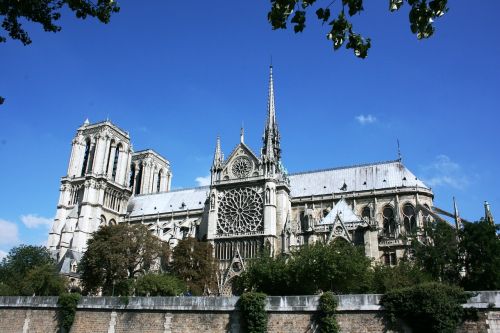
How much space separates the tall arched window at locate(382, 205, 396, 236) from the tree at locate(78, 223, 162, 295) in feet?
79.2

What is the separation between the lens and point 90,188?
64000 mm

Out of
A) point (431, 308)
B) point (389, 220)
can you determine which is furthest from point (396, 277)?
→ point (389, 220)

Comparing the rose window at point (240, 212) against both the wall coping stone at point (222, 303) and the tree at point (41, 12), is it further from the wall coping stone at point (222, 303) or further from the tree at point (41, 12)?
the tree at point (41, 12)

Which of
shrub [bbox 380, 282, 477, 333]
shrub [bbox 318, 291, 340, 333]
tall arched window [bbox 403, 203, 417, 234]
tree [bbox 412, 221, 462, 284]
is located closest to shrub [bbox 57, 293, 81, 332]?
shrub [bbox 318, 291, 340, 333]

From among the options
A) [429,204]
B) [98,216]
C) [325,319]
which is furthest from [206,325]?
[98,216]

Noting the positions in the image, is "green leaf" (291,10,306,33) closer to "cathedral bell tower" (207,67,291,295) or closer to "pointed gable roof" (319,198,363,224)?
"pointed gable roof" (319,198,363,224)

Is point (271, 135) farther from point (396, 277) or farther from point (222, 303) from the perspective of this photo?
point (222, 303)

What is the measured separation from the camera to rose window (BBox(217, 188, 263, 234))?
4903cm

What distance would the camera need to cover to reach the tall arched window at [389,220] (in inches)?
1957

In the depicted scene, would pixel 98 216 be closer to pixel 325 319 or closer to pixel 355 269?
pixel 355 269

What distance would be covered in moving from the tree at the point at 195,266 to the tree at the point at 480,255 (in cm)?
2209

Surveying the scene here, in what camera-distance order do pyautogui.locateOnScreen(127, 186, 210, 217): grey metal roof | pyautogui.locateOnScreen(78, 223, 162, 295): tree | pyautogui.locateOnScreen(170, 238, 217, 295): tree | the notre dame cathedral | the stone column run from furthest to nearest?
the stone column < pyautogui.locateOnScreen(127, 186, 210, 217): grey metal roof < the notre dame cathedral < pyautogui.locateOnScreen(170, 238, 217, 295): tree < pyautogui.locateOnScreen(78, 223, 162, 295): tree

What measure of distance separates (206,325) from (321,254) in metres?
11.1

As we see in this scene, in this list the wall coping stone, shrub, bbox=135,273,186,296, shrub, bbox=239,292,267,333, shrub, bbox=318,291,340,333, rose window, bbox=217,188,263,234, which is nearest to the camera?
the wall coping stone
